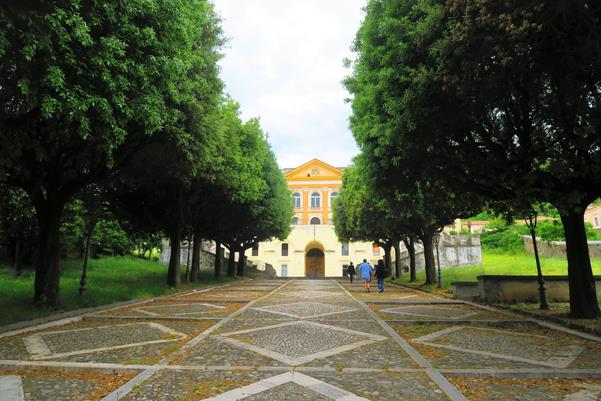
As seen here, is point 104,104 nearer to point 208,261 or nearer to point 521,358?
point 521,358

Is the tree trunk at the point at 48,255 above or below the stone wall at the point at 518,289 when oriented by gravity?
above

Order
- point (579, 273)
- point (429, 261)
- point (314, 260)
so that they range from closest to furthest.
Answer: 1. point (579, 273)
2. point (429, 261)
3. point (314, 260)

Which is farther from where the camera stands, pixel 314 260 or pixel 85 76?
pixel 314 260

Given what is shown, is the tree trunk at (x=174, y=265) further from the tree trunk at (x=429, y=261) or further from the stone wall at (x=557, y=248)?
the stone wall at (x=557, y=248)

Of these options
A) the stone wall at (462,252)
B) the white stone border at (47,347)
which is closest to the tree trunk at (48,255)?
the white stone border at (47,347)

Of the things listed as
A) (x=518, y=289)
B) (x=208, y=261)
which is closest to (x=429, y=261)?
(x=518, y=289)

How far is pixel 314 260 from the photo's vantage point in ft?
207

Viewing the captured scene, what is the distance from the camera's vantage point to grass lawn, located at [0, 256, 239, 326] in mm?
11195

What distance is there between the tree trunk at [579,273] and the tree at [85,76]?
9.76 metres

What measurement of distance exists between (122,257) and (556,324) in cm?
3155

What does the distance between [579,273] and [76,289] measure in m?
16.4

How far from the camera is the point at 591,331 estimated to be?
870cm

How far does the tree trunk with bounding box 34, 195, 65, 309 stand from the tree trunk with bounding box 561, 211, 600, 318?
13.3 metres

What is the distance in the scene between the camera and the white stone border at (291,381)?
446 cm
